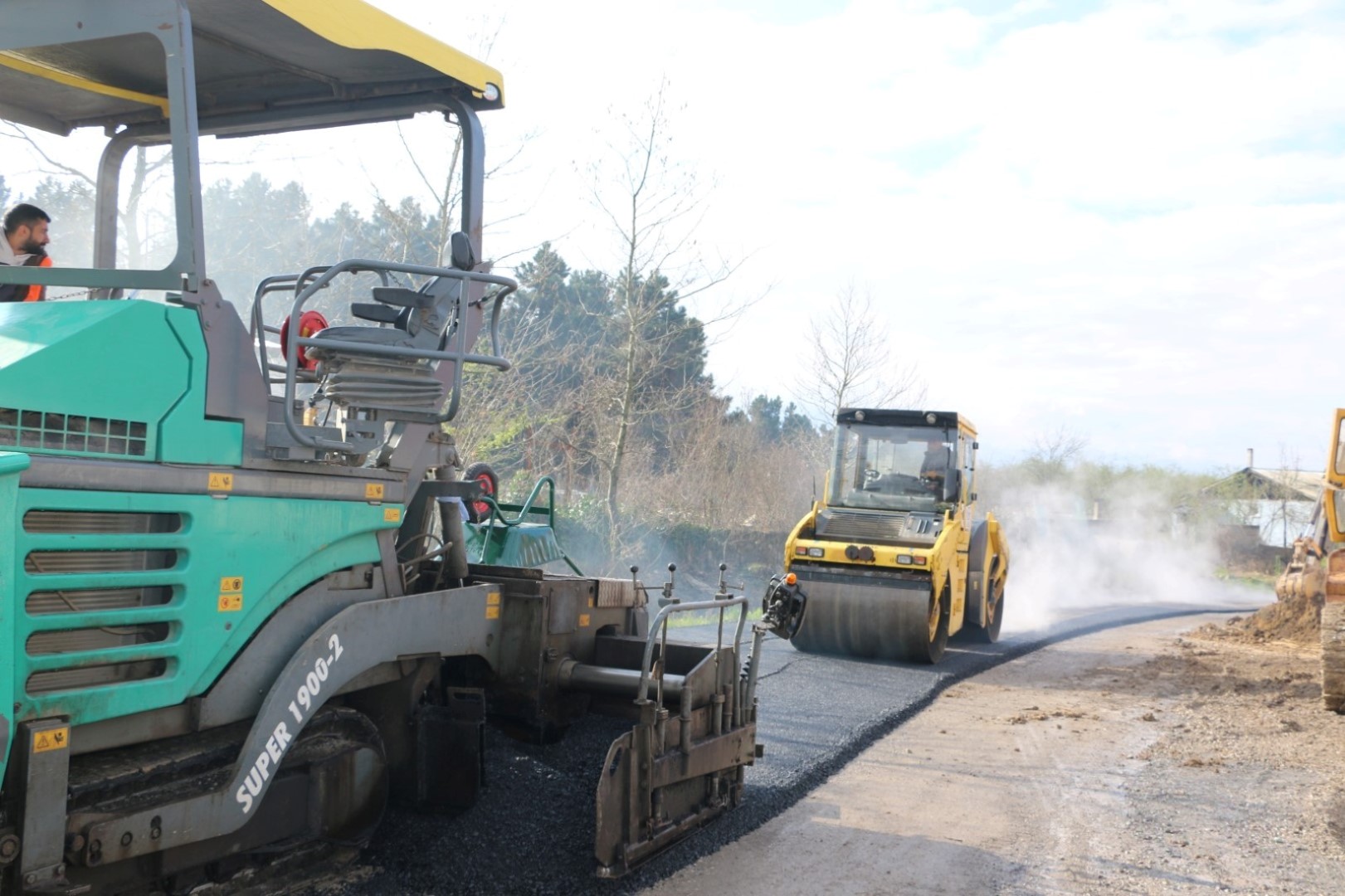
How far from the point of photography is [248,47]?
4.01 metres

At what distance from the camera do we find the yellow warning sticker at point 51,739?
2.90m

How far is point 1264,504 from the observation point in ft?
146

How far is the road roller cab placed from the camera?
1137cm

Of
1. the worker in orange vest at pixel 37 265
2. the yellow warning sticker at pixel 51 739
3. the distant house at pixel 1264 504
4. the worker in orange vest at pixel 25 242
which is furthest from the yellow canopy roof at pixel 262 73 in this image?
the distant house at pixel 1264 504

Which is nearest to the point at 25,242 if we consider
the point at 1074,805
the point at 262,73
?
the point at 262,73

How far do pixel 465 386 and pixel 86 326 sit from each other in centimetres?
1023

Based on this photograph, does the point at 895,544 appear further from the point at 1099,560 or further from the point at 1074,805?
the point at 1099,560

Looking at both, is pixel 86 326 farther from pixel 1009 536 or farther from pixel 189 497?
pixel 1009 536

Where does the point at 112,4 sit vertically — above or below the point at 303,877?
above

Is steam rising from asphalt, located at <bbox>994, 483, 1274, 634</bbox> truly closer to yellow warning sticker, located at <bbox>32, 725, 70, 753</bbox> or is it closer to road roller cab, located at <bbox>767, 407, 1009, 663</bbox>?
road roller cab, located at <bbox>767, 407, 1009, 663</bbox>

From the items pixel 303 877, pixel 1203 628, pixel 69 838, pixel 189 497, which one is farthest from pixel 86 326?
pixel 1203 628

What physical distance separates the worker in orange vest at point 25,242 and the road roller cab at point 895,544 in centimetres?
843

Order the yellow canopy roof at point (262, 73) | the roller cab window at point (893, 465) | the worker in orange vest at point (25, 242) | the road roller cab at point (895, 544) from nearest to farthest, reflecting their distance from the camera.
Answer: the yellow canopy roof at point (262, 73) < the worker in orange vest at point (25, 242) < the road roller cab at point (895, 544) < the roller cab window at point (893, 465)

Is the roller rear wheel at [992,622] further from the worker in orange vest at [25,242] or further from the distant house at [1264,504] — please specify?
the distant house at [1264,504]
